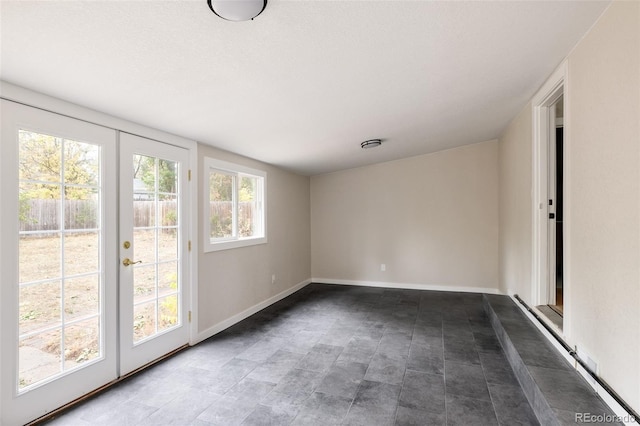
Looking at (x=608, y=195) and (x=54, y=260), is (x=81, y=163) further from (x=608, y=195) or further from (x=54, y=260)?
(x=608, y=195)

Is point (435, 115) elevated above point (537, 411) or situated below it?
above

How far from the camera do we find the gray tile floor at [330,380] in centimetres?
197

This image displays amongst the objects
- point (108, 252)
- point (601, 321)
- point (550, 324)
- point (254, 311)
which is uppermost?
point (108, 252)

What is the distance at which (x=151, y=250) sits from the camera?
2703 mm

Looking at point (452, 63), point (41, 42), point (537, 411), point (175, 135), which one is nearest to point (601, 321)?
point (537, 411)

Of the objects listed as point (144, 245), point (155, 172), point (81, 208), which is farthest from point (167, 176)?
point (81, 208)

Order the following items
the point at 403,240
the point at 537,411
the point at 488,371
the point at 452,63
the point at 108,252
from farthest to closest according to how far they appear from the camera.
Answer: the point at 403,240
the point at 488,371
the point at 108,252
the point at 452,63
the point at 537,411

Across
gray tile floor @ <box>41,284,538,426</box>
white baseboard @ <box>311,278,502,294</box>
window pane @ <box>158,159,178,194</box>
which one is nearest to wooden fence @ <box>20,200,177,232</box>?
window pane @ <box>158,159,178,194</box>

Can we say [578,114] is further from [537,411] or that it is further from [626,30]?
[537,411]

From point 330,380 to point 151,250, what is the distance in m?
1.93

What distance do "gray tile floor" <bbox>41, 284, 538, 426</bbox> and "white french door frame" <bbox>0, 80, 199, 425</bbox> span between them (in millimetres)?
459

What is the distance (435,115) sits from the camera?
315 centimetres

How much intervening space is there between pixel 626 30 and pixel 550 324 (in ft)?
6.91

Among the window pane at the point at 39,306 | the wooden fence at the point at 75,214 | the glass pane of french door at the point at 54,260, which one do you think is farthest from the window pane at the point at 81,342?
the wooden fence at the point at 75,214
